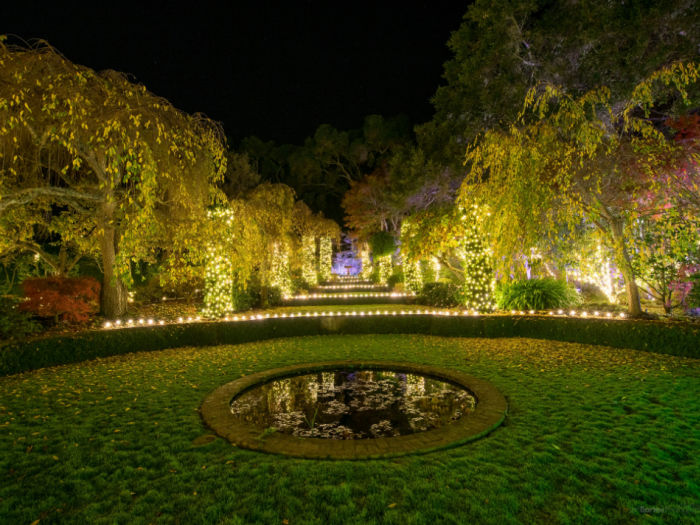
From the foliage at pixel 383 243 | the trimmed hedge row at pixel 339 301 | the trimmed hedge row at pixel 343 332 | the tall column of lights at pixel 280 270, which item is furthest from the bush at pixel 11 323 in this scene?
the foliage at pixel 383 243

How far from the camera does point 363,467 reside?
3.47 metres

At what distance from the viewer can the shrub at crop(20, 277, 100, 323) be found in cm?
930

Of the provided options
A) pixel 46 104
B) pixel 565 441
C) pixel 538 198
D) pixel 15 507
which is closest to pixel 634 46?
pixel 538 198

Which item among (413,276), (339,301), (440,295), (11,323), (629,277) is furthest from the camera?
(413,276)

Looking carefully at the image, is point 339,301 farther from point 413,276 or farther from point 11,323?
point 11,323

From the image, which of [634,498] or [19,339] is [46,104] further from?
[634,498]

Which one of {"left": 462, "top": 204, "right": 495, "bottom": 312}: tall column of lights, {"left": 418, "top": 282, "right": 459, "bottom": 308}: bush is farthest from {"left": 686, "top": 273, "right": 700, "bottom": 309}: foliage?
{"left": 418, "top": 282, "right": 459, "bottom": 308}: bush

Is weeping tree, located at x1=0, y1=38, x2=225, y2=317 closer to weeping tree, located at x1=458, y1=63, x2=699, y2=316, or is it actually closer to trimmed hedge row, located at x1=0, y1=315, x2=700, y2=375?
trimmed hedge row, located at x1=0, y1=315, x2=700, y2=375

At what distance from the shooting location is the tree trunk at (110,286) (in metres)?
→ 10.8

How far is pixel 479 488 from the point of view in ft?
10.1

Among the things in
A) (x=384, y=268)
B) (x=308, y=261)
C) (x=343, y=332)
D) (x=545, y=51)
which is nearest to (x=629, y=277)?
(x=343, y=332)

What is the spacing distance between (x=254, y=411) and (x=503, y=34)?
46.5ft

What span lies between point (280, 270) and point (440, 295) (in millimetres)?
6821

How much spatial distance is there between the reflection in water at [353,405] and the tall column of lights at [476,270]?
19.7 feet
